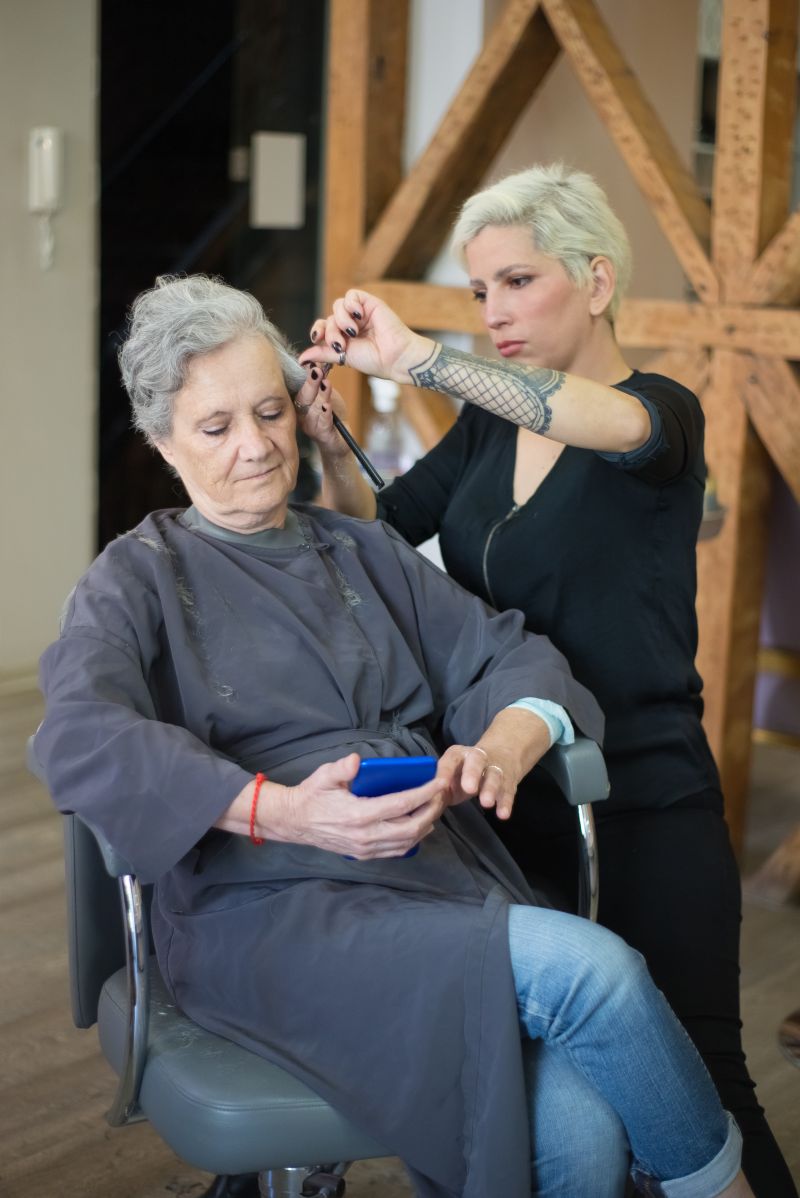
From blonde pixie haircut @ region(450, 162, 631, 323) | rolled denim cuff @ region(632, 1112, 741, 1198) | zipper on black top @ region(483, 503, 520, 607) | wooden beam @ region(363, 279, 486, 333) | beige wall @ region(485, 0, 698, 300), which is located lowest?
rolled denim cuff @ region(632, 1112, 741, 1198)

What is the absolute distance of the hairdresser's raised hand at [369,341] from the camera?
6.39 ft

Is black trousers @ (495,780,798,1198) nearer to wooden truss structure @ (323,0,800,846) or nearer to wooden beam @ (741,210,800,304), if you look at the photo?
wooden truss structure @ (323,0,800,846)

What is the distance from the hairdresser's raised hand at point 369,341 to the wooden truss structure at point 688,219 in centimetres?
143

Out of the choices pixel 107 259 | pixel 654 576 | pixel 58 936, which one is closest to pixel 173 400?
pixel 654 576

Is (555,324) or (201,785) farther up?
(555,324)

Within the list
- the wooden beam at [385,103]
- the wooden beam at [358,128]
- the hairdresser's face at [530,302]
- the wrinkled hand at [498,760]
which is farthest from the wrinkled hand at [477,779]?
the wooden beam at [385,103]

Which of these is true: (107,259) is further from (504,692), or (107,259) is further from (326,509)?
(504,692)

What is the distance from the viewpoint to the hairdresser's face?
6.94 feet

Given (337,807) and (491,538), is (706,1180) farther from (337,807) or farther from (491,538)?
(491,538)

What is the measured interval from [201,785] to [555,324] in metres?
0.96

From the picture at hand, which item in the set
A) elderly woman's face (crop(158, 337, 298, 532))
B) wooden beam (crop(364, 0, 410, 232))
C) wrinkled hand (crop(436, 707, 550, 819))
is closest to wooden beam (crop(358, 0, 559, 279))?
wooden beam (crop(364, 0, 410, 232))

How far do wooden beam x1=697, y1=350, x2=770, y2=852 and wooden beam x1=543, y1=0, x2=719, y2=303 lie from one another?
0.27 m

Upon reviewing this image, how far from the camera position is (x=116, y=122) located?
5188 millimetres

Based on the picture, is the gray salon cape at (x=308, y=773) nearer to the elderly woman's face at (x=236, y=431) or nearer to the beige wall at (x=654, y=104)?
the elderly woman's face at (x=236, y=431)
